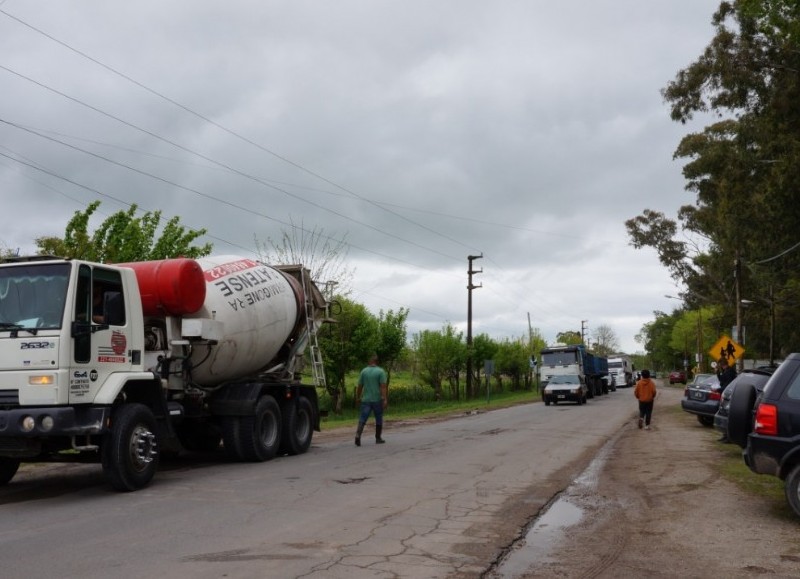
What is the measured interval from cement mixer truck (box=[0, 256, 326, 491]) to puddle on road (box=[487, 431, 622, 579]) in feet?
16.9

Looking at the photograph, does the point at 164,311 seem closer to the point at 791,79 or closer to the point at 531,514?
the point at 531,514

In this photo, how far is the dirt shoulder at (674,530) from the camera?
6078mm

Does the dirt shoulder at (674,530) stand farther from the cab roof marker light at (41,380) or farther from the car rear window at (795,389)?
the cab roof marker light at (41,380)

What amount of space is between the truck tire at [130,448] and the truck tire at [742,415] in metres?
7.30

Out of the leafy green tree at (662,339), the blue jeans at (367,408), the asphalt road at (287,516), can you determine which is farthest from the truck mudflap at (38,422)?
the leafy green tree at (662,339)

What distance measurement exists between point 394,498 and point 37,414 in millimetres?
4287

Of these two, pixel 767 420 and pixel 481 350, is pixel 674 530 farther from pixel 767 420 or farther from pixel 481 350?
pixel 481 350

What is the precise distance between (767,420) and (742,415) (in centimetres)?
114

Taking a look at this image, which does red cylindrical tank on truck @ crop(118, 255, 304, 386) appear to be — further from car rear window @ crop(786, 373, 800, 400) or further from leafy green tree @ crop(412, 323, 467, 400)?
leafy green tree @ crop(412, 323, 467, 400)

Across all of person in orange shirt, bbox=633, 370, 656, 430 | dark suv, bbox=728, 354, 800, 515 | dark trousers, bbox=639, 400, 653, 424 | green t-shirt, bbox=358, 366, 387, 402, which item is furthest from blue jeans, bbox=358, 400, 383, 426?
dark trousers, bbox=639, 400, 653, 424

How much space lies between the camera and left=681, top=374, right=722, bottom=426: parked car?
2053 centimetres

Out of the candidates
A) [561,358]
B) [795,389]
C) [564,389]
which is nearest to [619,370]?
[561,358]

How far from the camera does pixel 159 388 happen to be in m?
10.4

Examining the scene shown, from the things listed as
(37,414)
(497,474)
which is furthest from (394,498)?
(37,414)
